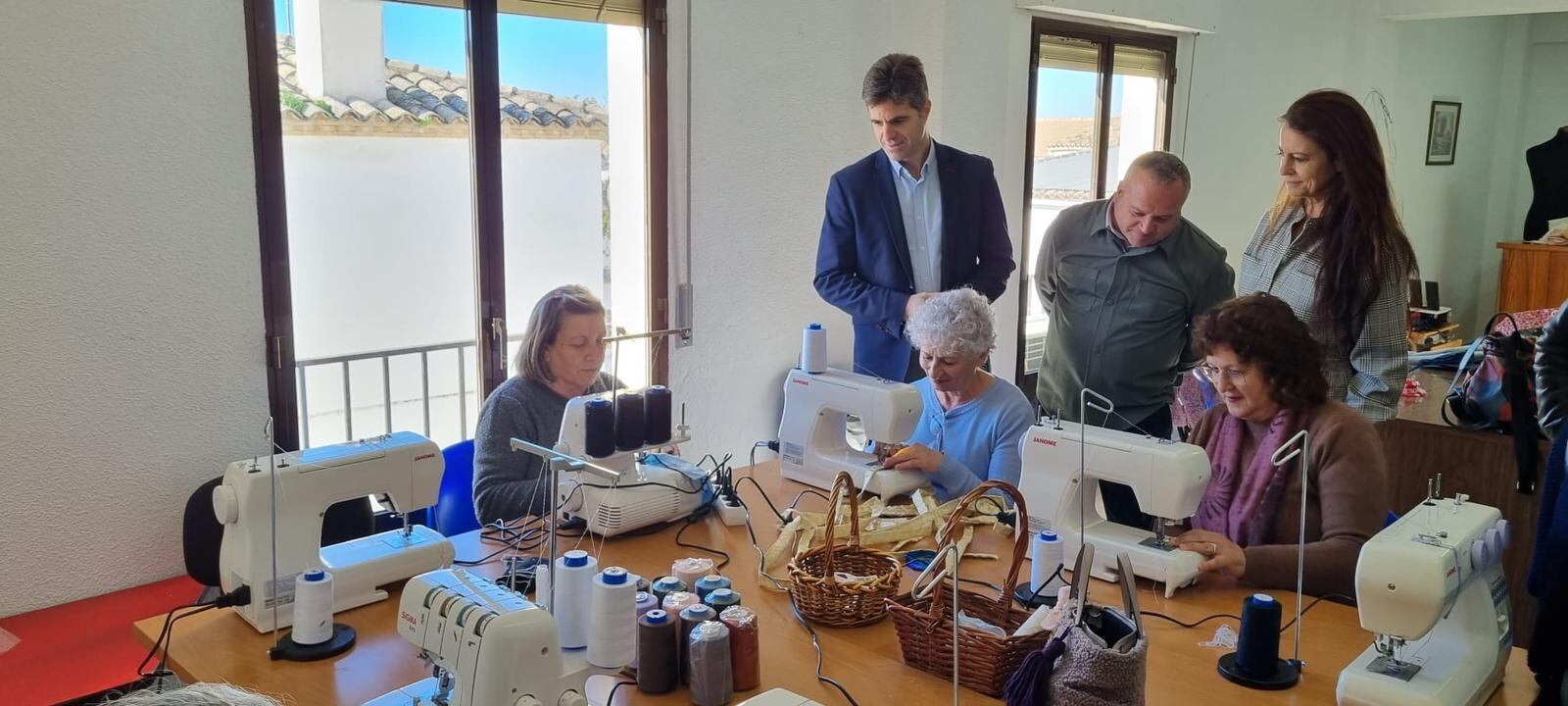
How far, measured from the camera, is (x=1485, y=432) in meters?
3.26

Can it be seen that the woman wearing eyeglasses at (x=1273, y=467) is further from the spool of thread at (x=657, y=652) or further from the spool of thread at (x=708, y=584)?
the spool of thread at (x=657, y=652)

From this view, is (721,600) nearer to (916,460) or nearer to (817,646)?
(817,646)

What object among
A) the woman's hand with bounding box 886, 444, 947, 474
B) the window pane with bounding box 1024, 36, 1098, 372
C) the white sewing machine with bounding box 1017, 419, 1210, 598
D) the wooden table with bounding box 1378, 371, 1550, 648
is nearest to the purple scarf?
the white sewing machine with bounding box 1017, 419, 1210, 598

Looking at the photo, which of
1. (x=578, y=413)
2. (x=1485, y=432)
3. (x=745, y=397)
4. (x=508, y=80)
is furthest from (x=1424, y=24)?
(x=578, y=413)

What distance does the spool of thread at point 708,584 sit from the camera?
1817mm

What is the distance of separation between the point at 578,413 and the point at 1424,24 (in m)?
6.99

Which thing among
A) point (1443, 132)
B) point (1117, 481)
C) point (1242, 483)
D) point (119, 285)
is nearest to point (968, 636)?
point (1117, 481)

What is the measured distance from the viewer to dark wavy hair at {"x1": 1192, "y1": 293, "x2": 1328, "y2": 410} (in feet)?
7.11

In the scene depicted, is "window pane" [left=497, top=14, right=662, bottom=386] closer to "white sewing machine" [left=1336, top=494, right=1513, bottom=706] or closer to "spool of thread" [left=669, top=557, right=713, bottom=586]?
"spool of thread" [left=669, top=557, right=713, bottom=586]

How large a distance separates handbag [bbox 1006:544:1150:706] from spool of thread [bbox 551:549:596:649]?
610 mm

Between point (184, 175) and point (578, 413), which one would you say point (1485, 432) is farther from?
point (184, 175)

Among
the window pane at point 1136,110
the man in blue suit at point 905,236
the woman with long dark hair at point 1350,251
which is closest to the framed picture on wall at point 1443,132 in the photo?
the window pane at point 1136,110

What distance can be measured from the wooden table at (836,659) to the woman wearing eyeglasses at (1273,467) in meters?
0.07

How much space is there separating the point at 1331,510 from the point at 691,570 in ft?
3.79
